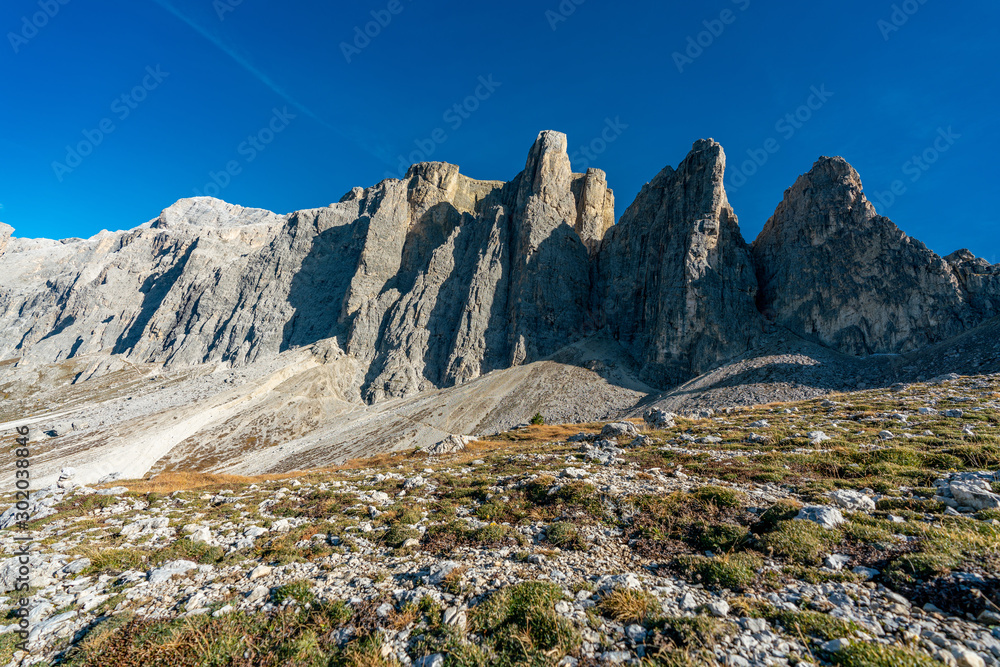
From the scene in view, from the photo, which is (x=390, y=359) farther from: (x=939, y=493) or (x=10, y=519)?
(x=939, y=493)

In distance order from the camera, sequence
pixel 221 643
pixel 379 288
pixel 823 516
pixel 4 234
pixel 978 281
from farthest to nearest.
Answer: pixel 4 234 < pixel 379 288 < pixel 978 281 < pixel 823 516 < pixel 221 643

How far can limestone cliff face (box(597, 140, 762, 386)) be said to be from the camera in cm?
7750

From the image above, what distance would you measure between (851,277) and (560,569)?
3433 inches

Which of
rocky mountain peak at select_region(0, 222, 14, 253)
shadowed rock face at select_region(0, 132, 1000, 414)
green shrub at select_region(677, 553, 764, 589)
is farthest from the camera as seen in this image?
rocky mountain peak at select_region(0, 222, 14, 253)

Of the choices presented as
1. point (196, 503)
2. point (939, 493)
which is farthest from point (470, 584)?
point (196, 503)

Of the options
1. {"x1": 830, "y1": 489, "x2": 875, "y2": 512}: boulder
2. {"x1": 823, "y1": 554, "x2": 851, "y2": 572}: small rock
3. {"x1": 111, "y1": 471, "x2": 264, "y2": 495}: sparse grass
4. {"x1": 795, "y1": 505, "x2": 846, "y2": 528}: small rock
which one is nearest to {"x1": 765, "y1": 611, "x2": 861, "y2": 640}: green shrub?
{"x1": 823, "y1": 554, "x2": 851, "y2": 572}: small rock

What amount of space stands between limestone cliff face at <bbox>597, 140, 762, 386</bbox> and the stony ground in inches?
2558

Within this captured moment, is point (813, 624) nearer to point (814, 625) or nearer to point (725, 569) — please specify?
point (814, 625)

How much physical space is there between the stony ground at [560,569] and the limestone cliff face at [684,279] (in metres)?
65.0

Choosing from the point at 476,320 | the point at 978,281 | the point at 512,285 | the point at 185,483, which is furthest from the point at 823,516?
the point at 512,285

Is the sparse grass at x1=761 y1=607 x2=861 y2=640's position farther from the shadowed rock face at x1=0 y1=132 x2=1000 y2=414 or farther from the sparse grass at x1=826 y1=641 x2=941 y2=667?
the shadowed rock face at x1=0 y1=132 x2=1000 y2=414

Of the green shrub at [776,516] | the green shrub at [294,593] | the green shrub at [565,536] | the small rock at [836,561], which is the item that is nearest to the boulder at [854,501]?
the green shrub at [776,516]

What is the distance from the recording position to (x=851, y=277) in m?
68.8

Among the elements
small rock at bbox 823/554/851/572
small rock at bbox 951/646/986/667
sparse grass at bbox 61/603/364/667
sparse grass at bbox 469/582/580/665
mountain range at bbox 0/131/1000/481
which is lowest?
sparse grass at bbox 61/603/364/667
